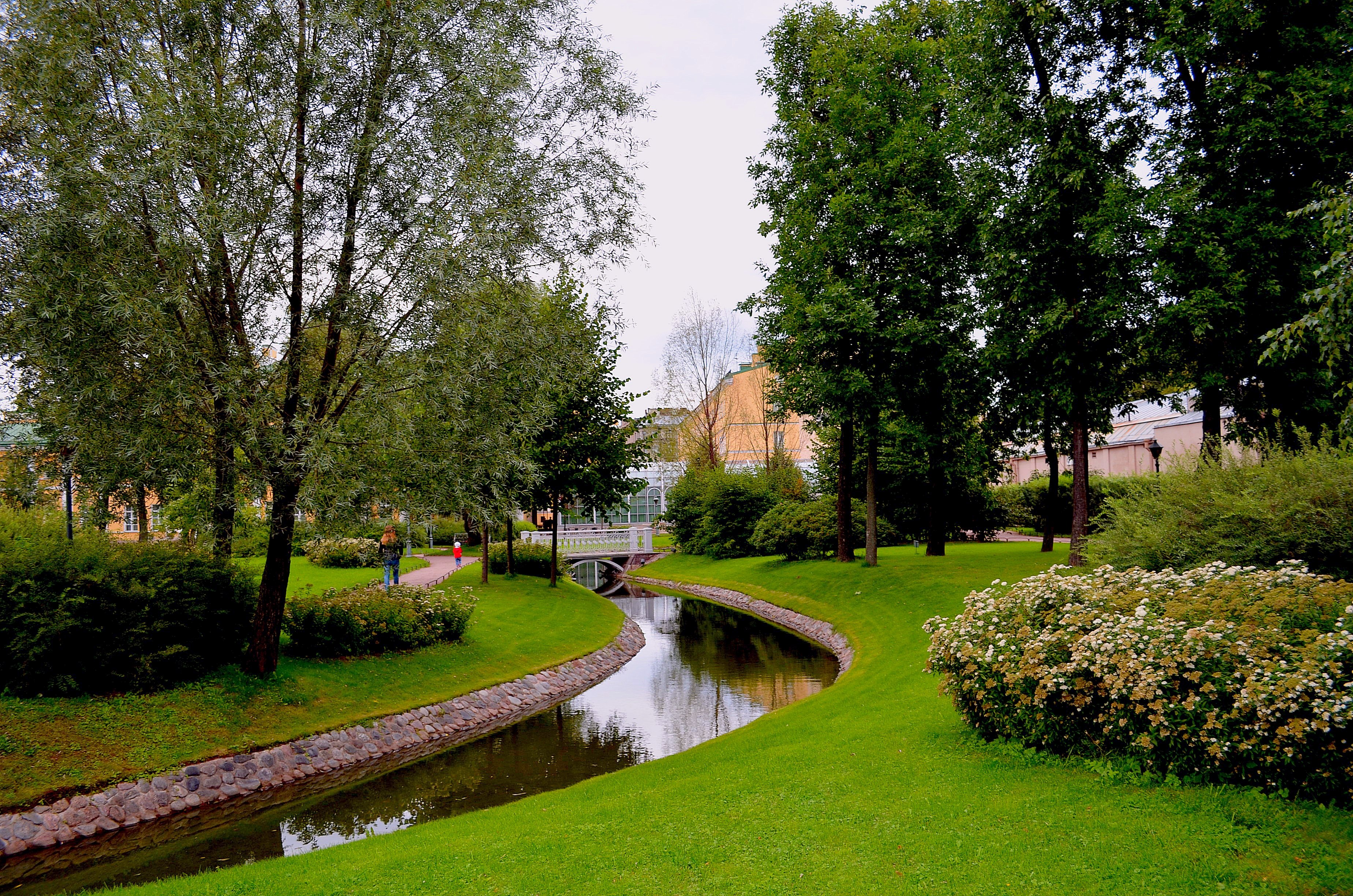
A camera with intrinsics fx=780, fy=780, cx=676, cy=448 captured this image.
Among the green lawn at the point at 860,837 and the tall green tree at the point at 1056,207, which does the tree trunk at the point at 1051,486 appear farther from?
the green lawn at the point at 860,837

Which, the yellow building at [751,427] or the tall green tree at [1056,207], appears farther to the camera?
the yellow building at [751,427]

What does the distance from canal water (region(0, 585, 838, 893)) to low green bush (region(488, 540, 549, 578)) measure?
31.8 ft

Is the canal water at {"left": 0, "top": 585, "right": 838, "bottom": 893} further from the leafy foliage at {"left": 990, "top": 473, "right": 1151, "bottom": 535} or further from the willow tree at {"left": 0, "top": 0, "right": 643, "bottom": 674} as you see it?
the leafy foliage at {"left": 990, "top": 473, "right": 1151, "bottom": 535}

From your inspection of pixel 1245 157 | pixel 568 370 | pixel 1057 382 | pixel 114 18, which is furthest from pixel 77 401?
pixel 1245 157

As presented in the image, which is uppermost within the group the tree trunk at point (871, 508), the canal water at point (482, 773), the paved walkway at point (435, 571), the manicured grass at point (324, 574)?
the tree trunk at point (871, 508)

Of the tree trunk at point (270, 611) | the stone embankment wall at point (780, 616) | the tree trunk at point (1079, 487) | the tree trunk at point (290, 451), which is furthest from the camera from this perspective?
the stone embankment wall at point (780, 616)

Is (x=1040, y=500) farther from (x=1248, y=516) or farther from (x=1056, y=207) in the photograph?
(x=1248, y=516)

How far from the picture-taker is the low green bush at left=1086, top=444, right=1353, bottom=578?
382 inches

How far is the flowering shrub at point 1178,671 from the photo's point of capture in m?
5.86

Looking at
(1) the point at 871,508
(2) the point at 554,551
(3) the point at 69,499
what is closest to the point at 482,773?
(3) the point at 69,499

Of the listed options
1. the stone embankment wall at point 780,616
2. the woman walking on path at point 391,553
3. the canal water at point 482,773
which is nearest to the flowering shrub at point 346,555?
the woman walking on path at point 391,553

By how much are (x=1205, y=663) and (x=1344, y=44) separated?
48.2 feet

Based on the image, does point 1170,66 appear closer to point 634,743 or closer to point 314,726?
point 634,743

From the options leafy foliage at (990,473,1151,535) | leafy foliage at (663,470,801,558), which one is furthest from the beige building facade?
leafy foliage at (663,470,801,558)
